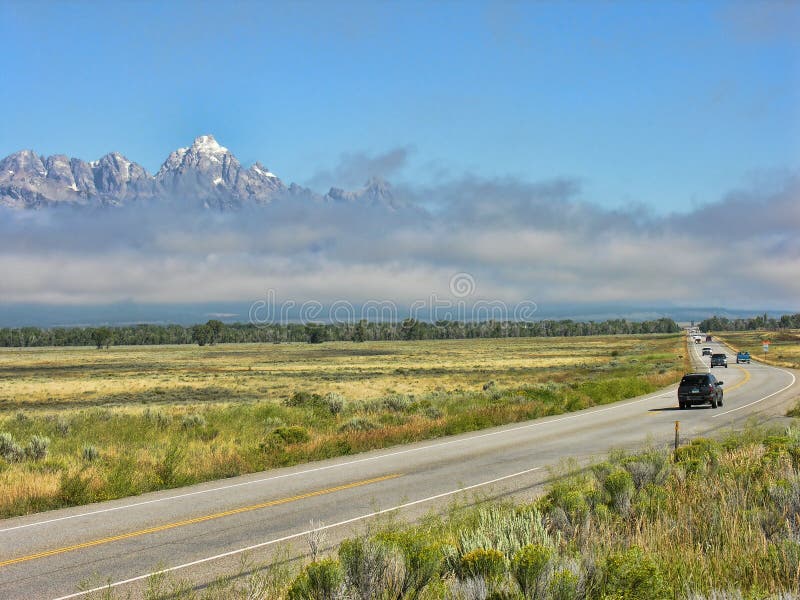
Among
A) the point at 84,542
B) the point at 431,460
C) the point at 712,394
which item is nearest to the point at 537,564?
the point at 84,542

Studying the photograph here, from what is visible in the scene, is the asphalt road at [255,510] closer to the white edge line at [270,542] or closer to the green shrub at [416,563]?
the white edge line at [270,542]

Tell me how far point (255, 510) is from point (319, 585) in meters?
7.57

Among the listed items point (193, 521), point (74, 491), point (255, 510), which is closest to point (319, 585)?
point (193, 521)

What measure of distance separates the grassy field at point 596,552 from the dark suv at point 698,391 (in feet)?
77.1

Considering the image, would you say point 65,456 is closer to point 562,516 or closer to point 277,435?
point 277,435

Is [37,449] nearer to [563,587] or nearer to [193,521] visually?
[193,521]

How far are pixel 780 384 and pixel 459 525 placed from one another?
46667 mm

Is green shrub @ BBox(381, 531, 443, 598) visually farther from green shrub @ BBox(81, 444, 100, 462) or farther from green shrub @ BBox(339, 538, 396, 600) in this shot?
green shrub @ BBox(81, 444, 100, 462)

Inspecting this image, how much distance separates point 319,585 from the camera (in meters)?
5.61

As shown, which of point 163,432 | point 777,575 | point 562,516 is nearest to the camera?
point 777,575

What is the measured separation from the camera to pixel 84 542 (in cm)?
1062

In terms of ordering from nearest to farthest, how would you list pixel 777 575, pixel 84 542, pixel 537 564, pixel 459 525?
pixel 537 564 → pixel 777 575 → pixel 459 525 → pixel 84 542

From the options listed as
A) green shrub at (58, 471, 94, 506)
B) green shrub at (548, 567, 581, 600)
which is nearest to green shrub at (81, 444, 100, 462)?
green shrub at (58, 471, 94, 506)

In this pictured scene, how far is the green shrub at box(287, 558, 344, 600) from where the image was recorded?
5570 millimetres
